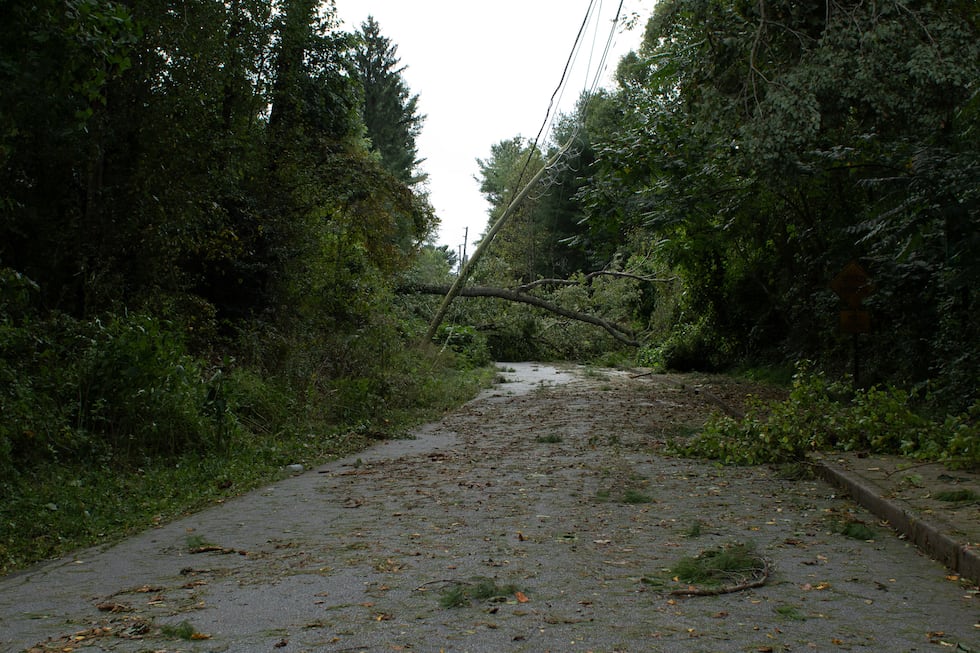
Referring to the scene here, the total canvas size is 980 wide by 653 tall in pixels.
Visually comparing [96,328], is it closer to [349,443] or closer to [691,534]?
[349,443]

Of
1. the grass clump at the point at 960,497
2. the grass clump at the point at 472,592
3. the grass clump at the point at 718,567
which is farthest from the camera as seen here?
the grass clump at the point at 960,497

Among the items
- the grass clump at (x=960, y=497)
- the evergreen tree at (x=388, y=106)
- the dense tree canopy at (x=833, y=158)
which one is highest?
the evergreen tree at (x=388, y=106)

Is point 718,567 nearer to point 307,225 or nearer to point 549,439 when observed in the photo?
point 549,439

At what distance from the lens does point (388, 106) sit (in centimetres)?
5797

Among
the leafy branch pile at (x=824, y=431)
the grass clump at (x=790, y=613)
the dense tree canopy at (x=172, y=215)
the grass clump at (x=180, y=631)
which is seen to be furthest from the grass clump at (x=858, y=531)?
the dense tree canopy at (x=172, y=215)

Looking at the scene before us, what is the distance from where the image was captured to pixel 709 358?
2731 cm

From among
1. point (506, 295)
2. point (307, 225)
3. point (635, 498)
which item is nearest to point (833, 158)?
point (635, 498)

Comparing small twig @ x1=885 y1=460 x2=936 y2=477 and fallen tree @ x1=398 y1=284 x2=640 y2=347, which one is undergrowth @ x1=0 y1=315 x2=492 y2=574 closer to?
small twig @ x1=885 y1=460 x2=936 y2=477

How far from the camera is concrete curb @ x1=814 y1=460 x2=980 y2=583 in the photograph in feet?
17.1

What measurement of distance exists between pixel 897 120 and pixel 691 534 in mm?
9630

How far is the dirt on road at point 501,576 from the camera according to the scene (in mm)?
4059

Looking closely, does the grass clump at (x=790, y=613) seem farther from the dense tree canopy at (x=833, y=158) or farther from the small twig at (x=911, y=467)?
the dense tree canopy at (x=833, y=158)

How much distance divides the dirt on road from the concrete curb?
115mm

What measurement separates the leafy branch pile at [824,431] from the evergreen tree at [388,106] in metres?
46.8
